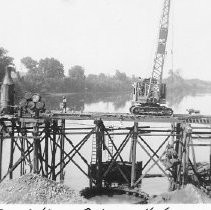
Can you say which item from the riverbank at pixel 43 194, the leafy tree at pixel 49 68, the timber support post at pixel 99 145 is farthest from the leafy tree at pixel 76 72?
the riverbank at pixel 43 194

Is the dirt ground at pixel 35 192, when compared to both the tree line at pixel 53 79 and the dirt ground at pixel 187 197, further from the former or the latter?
the tree line at pixel 53 79

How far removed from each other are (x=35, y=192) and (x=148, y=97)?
15.0 m

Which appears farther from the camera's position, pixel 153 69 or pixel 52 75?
pixel 52 75

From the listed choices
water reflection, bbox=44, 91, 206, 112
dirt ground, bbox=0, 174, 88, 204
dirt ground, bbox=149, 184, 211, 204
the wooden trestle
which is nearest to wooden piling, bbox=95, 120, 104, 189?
the wooden trestle

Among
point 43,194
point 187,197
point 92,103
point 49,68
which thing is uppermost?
point 49,68

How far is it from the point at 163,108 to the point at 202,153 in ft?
35.2

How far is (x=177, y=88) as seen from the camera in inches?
5940

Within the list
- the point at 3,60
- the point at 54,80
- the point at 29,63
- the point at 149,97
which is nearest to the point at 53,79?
the point at 54,80

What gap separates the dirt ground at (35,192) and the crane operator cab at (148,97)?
13.3 metres

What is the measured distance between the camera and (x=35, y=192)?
15289 mm

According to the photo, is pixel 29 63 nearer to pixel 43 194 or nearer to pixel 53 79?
pixel 53 79

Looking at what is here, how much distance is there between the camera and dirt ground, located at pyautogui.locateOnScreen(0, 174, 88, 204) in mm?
14984
